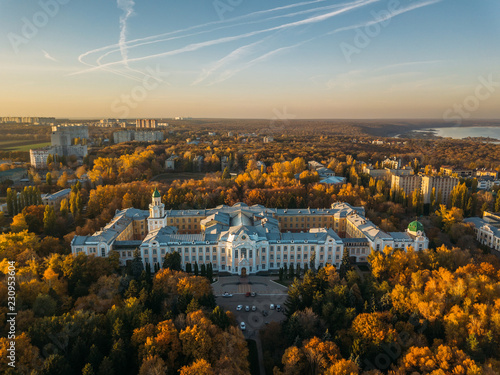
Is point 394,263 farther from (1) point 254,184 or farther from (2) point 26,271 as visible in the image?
(1) point 254,184

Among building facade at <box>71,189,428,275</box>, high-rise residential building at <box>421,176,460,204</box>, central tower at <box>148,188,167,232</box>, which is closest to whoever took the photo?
building facade at <box>71,189,428,275</box>

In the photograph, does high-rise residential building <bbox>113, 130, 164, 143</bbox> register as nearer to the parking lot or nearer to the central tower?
the central tower

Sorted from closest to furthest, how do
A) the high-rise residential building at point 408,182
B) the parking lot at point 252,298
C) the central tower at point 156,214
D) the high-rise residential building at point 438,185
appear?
1. the parking lot at point 252,298
2. the central tower at point 156,214
3. the high-rise residential building at point 438,185
4. the high-rise residential building at point 408,182

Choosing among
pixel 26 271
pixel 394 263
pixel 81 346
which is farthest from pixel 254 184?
pixel 81 346

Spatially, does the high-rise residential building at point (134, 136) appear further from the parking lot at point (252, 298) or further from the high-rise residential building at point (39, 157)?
the parking lot at point (252, 298)

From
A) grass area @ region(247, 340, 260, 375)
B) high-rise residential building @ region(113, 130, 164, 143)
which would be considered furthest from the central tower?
high-rise residential building @ region(113, 130, 164, 143)

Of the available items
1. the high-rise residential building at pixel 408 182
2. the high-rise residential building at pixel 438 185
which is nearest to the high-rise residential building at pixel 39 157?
the high-rise residential building at pixel 408 182

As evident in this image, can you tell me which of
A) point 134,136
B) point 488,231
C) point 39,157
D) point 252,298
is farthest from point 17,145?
point 488,231
